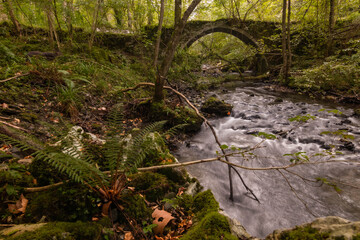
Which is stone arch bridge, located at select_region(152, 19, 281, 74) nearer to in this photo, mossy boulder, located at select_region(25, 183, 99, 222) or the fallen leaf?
the fallen leaf

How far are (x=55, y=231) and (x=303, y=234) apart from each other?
1751 mm

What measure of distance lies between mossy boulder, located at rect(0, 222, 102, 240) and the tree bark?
352cm

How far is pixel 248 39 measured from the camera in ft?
48.9

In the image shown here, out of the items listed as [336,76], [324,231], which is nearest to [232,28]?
[336,76]

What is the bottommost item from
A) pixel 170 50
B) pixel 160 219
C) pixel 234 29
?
pixel 160 219

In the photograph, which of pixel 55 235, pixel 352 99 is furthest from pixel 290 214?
A: pixel 352 99

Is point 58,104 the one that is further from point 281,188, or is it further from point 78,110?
point 281,188

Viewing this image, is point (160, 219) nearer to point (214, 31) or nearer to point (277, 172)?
point (277, 172)

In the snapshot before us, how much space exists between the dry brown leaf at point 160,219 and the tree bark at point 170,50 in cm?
325

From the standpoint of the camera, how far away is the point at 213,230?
54.7 inches

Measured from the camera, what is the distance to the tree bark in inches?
131

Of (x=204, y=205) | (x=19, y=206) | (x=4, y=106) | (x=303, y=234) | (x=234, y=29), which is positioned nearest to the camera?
(x=303, y=234)

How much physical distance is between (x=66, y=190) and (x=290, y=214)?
330cm

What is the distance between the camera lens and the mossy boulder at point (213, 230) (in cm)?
134
